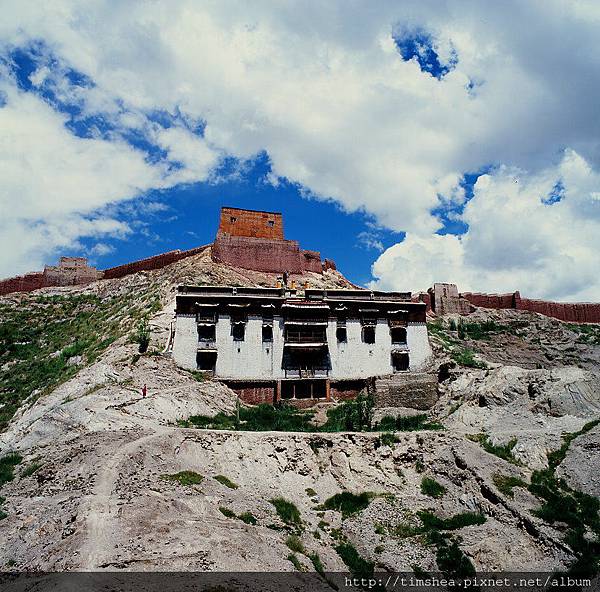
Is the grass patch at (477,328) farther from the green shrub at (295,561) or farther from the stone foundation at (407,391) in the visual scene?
the green shrub at (295,561)

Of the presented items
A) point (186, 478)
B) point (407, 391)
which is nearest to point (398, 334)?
point (407, 391)

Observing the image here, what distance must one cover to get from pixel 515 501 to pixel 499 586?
392 cm

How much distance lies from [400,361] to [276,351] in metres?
7.82

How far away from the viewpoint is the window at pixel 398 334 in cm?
3756

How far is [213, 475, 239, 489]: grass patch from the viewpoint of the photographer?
21842 millimetres

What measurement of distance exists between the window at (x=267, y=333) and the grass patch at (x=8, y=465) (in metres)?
15.7

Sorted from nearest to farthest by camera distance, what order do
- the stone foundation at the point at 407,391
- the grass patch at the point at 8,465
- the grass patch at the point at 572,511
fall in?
the grass patch at the point at 572,511 < the grass patch at the point at 8,465 < the stone foundation at the point at 407,391

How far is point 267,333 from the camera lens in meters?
35.8

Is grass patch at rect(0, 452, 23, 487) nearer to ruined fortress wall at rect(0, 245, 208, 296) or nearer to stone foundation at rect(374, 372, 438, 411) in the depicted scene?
stone foundation at rect(374, 372, 438, 411)

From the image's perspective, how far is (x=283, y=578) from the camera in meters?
15.7

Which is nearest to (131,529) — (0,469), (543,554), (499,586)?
(0,469)

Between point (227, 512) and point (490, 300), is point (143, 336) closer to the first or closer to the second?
point (227, 512)

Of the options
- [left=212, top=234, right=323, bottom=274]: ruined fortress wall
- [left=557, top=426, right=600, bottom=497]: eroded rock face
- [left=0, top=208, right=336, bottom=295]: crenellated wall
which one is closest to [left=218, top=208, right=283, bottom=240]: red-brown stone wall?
[left=0, top=208, right=336, bottom=295]: crenellated wall

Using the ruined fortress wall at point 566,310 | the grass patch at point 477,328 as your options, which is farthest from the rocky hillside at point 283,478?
the ruined fortress wall at point 566,310
